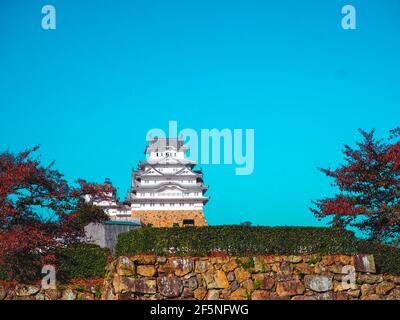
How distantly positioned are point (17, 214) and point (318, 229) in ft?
34.6

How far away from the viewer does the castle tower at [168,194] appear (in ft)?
190

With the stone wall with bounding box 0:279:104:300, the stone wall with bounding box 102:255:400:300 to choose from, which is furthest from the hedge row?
the stone wall with bounding box 102:255:400:300

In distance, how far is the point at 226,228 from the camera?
1930cm

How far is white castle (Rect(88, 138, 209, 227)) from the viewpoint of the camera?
190ft

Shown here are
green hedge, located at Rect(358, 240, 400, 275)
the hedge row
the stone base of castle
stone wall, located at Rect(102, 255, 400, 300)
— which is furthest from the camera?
the stone base of castle

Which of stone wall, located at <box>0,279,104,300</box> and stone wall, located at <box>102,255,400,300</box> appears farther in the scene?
stone wall, located at <box>0,279,104,300</box>

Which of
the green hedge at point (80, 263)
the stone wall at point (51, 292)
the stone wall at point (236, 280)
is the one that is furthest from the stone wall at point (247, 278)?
the green hedge at point (80, 263)

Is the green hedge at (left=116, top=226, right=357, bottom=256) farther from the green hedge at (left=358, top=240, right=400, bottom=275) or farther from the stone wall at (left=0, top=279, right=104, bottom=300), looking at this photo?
the stone wall at (left=0, top=279, right=104, bottom=300)

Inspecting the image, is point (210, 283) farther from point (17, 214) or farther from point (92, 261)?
point (17, 214)

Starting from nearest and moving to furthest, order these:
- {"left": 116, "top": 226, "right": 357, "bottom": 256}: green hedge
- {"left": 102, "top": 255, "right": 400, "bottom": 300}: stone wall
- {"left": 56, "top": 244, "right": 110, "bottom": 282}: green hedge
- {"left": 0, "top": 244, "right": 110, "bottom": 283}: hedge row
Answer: {"left": 102, "top": 255, "right": 400, "bottom": 300}: stone wall, {"left": 116, "top": 226, "right": 357, "bottom": 256}: green hedge, {"left": 0, "top": 244, "right": 110, "bottom": 283}: hedge row, {"left": 56, "top": 244, "right": 110, "bottom": 282}: green hedge

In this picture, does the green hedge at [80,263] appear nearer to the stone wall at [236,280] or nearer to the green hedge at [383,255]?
the stone wall at [236,280]

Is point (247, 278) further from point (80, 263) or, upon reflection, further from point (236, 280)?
point (80, 263)

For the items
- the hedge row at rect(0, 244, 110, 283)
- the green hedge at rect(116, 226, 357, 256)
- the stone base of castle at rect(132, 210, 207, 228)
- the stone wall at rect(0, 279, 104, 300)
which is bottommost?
the stone wall at rect(0, 279, 104, 300)

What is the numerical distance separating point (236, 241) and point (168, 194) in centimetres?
4002
